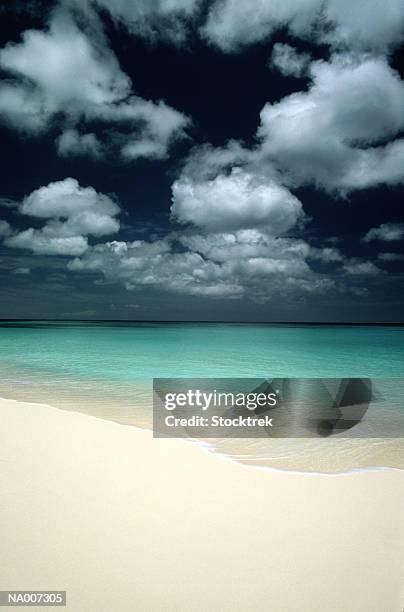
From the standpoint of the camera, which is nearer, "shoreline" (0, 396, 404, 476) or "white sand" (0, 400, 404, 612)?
"white sand" (0, 400, 404, 612)

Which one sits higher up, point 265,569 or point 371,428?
point 265,569

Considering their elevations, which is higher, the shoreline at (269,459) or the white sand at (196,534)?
the white sand at (196,534)

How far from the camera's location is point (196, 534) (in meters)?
2.77

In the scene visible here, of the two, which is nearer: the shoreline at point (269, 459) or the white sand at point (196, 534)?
the white sand at point (196, 534)

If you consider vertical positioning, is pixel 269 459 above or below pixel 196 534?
below

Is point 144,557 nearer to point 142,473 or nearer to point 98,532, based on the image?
point 98,532

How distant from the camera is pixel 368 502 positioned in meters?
3.31

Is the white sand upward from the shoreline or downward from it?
upward

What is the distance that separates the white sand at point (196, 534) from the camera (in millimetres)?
2250

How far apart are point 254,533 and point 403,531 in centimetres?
117

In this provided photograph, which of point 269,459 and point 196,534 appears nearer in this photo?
point 196,534

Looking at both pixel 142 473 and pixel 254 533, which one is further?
pixel 142 473

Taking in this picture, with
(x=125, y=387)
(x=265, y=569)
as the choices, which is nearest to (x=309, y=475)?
(x=265, y=569)

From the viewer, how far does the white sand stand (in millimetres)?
2250
